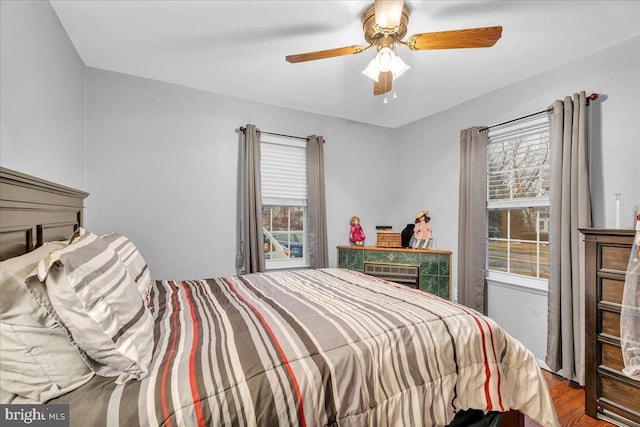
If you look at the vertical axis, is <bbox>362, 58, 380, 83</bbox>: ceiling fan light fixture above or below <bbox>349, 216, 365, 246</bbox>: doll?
above

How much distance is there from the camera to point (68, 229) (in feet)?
5.72

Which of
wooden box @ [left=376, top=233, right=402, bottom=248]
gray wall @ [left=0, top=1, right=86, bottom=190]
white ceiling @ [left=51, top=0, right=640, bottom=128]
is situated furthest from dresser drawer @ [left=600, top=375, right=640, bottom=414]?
gray wall @ [left=0, top=1, right=86, bottom=190]

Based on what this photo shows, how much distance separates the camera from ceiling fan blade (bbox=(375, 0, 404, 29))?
1457mm

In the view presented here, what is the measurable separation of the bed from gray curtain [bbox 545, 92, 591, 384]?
4.04 ft

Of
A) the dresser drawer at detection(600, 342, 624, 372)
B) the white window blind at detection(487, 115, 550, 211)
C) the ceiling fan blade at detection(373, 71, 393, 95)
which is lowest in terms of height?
the dresser drawer at detection(600, 342, 624, 372)

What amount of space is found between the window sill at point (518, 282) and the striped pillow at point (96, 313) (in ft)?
9.95

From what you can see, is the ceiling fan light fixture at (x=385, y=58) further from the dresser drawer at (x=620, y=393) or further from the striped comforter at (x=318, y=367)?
the dresser drawer at (x=620, y=393)

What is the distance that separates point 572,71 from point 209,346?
3275 millimetres

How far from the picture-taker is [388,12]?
150cm

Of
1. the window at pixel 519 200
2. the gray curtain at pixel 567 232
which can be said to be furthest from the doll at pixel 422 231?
the gray curtain at pixel 567 232

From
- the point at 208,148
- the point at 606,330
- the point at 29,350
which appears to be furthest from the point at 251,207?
the point at 606,330

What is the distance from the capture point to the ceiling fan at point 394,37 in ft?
4.92

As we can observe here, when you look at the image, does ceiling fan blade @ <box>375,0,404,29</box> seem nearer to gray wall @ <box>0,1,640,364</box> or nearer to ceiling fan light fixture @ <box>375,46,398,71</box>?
ceiling fan light fixture @ <box>375,46,398,71</box>

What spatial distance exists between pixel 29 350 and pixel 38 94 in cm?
154
